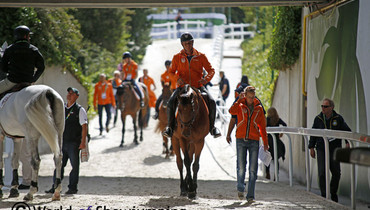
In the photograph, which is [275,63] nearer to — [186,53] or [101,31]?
[186,53]

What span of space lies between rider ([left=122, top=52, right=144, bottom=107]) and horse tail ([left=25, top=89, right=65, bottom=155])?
1162cm

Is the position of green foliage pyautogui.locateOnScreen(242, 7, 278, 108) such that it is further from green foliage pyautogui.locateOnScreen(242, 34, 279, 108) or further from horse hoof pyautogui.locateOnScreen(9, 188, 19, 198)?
horse hoof pyautogui.locateOnScreen(9, 188, 19, 198)

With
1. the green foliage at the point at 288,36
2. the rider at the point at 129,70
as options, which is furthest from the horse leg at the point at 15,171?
the rider at the point at 129,70

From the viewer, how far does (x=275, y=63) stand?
17672mm

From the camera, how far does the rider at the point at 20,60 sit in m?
10.2

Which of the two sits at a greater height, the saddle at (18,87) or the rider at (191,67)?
the rider at (191,67)

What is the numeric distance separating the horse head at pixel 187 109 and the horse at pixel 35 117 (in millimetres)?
2040

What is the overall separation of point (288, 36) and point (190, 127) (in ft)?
20.4

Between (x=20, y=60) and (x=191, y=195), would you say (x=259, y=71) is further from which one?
(x=20, y=60)

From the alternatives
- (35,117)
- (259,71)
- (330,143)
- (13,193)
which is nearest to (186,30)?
(259,71)

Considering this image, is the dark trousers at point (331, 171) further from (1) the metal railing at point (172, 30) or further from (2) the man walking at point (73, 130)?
(1) the metal railing at point (172, 30)

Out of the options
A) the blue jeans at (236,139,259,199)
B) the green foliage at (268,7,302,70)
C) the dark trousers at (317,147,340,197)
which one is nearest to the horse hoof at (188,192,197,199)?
the blue jeans at (236,139,259,199)

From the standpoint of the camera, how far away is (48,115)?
9.62 m

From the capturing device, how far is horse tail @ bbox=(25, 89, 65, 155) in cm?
945
